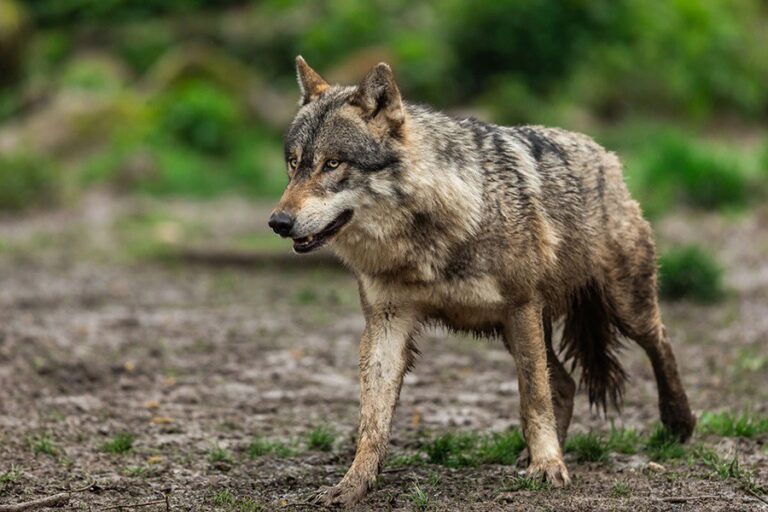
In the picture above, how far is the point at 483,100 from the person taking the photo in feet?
63.2

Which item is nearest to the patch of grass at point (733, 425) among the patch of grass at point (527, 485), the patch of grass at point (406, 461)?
the patch of grass at point (527, 485)

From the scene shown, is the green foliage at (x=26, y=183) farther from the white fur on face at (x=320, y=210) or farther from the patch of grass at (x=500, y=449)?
the white fur on face at (x=320, y=210)

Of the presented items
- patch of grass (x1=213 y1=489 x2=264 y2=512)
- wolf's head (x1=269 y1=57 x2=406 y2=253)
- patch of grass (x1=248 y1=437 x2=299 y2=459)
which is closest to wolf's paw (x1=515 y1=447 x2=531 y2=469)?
patch of grass (x1=248 y1=437 x2=299 y2=459)

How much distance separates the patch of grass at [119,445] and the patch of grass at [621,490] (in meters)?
2.64

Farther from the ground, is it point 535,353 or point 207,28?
point 207,28

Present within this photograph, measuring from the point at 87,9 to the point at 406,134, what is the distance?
2338cm

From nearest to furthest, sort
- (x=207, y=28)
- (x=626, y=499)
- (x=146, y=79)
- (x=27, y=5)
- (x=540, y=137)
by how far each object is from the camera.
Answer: (x=626, y=499) < (x=540, y=137) < (x=146, y=79) < (x=207, y=28) < (x=27, y=5)

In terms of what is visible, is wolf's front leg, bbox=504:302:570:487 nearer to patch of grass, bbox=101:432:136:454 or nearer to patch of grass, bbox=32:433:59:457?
patch of grass, bbox=101:432:136:454

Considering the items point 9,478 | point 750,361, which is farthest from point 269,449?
point 750,361

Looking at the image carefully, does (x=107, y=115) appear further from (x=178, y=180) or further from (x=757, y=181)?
(x=757, y=181)

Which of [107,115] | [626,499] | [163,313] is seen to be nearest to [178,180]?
[107,115]

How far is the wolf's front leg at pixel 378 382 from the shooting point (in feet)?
18.3

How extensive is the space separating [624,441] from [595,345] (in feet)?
1.85

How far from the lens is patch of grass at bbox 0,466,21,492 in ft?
18.1
